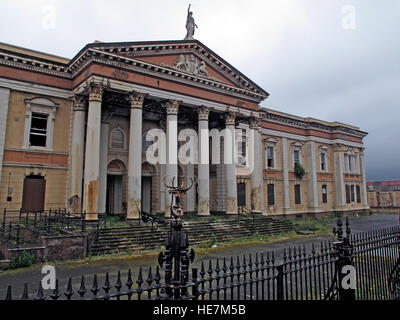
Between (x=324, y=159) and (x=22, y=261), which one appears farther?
(x=324, y=159)

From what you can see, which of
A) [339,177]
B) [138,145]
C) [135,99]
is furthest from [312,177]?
[135,99]

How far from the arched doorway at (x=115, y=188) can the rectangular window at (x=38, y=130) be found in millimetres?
4804

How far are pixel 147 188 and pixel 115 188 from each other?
2.56m

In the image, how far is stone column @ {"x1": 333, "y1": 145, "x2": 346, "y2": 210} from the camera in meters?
34.7

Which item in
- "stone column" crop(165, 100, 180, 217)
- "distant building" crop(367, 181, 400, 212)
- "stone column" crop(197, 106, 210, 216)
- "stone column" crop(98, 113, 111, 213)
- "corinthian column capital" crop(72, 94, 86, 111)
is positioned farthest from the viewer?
"distant building" crop(367, 181, 400, 212)

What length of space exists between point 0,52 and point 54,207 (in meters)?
8.79

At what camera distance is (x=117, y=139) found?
21516 mm

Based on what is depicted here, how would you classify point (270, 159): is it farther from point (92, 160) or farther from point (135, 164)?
point (92, 160)

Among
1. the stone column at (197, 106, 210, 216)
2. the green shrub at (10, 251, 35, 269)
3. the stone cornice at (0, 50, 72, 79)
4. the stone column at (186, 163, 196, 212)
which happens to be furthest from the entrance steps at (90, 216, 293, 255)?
the stone cornice at (0, 50, 72, 79)

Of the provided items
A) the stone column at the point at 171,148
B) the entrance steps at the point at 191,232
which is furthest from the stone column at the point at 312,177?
the stone column at the point at 171,148

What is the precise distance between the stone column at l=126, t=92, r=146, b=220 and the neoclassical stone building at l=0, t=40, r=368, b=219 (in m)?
0.05

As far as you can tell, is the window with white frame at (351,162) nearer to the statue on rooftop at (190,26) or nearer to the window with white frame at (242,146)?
the window with white frame at (242,146)

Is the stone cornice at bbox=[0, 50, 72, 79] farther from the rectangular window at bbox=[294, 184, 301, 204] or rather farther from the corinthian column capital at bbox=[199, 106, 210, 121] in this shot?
the rectangular window at bbox=[294, 184, 301, 204]

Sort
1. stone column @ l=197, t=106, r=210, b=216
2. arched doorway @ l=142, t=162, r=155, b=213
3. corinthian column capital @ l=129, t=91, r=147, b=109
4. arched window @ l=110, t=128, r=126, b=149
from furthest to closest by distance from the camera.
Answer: arched doorway @ l=142, t=162, r=155, b=213 < arched window @ l=110, t=128, r=126, b=149 < stone column @ l=197, t=106, r=210, b=216 < corinthian column capital @ l=129, t=91, r=147, b=109
